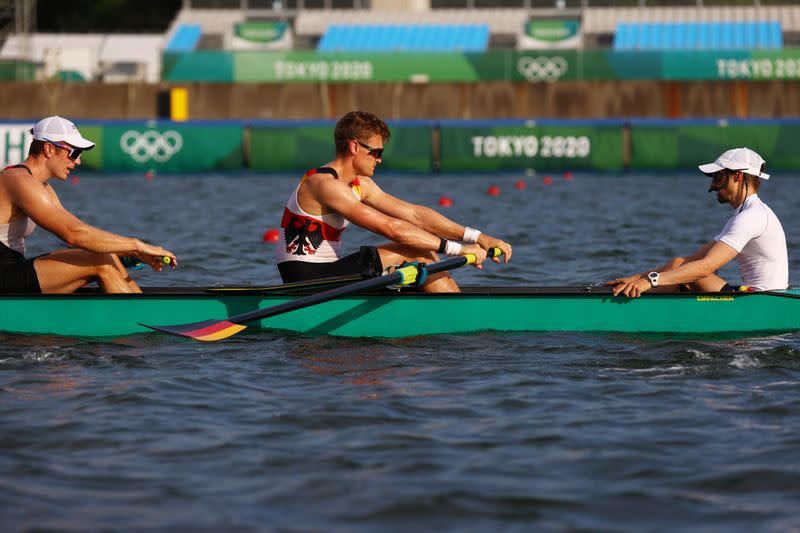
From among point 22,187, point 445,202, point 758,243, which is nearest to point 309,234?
point 22,187

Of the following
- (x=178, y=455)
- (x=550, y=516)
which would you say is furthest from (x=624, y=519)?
(x=178, y=455)

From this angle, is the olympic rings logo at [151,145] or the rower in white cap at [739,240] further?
the olympic rings logo at [151,145]

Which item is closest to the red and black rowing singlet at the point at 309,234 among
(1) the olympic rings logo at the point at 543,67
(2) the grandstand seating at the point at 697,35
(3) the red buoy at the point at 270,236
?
(3) the red buoy at the point at 270,236

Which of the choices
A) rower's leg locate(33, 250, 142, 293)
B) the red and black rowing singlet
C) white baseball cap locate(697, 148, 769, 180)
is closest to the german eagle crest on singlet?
the red and black rowing singlet

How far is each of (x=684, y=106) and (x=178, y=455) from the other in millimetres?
25066

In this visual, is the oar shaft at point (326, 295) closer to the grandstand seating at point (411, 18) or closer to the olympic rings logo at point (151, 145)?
the olympic rings logo at point (151, 145)

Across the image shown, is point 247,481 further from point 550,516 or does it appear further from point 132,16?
point 132,16

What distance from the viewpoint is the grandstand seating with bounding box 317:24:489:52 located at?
46062 mm

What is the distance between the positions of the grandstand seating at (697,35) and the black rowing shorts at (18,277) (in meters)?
37.3

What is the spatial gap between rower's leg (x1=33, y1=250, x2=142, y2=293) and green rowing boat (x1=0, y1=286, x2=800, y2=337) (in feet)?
0.44

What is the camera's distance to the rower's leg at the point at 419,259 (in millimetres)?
9156

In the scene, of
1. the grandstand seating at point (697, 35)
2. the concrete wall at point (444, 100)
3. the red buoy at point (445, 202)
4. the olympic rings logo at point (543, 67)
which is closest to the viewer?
the red buoy at point (445, 202)

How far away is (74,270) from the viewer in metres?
8.80

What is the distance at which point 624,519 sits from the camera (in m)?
5.20
